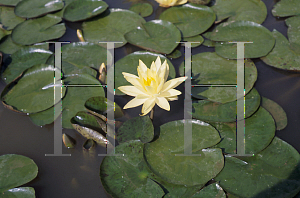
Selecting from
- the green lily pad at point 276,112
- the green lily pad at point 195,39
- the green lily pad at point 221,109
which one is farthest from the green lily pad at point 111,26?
the green lily pad at point 276,112

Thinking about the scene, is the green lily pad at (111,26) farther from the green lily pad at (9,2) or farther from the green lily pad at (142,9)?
the green lily pad at (9,2)

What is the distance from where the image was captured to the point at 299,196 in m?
1.62

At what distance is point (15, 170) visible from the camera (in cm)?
185

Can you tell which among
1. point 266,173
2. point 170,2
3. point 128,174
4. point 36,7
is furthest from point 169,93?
point 36,7

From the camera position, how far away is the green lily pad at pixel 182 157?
5.61 ft

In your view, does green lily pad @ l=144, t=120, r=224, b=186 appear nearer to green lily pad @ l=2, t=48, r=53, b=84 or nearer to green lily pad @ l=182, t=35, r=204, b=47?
green lily pad @ l=182, t=35, r=204, b=47

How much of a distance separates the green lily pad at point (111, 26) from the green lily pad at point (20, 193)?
1758 mm

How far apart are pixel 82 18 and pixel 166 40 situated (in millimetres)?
1191

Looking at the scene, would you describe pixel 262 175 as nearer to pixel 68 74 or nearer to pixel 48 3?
pixel 68 74

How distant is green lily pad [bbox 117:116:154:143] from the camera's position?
1907 millimetres

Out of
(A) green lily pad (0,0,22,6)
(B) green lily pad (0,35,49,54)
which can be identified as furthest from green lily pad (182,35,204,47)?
(A) green lily pad (0,0,22,6)

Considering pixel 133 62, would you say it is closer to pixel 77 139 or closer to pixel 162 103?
pixel 162 103

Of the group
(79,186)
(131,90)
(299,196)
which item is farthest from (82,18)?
(299,196)

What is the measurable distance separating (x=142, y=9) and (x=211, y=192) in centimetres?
257
